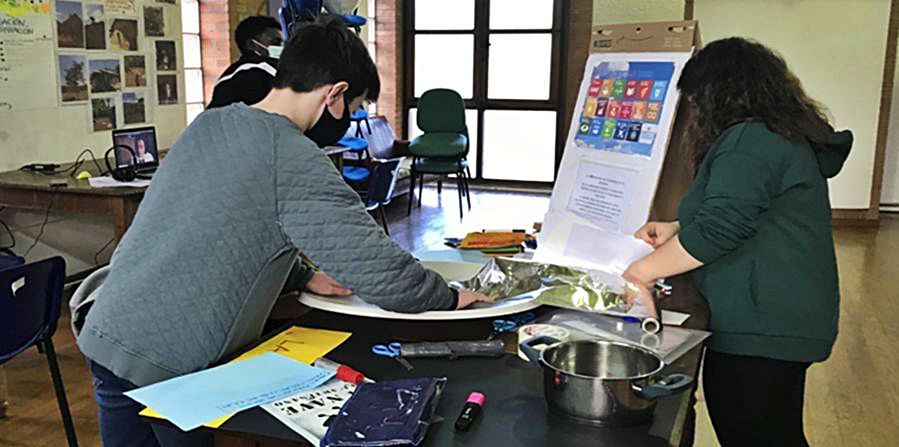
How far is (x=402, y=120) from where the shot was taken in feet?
28.1

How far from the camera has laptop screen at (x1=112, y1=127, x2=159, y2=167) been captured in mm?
3938

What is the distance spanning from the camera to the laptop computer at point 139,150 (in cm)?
393

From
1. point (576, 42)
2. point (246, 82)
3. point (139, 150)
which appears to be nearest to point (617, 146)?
point (246, 82)

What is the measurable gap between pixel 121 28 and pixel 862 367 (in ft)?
13.6

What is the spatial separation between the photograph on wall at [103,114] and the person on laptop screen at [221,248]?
3.45 m

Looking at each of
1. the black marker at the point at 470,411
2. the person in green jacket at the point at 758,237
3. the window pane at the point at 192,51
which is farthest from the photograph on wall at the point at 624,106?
the window pane at the point at 192,51

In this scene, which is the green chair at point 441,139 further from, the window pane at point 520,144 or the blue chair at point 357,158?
the window pane at point 520,144

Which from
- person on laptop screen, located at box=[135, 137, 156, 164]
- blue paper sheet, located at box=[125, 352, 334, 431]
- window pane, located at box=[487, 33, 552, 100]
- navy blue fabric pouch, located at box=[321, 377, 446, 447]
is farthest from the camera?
window pane, located at box=[487, 33, 552, 100]

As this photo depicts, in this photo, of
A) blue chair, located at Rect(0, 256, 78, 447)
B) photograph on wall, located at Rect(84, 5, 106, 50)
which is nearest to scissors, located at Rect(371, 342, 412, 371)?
blue chair, located at Rect(0, 256, 78, 447)

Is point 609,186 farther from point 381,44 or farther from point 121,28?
point 381,44

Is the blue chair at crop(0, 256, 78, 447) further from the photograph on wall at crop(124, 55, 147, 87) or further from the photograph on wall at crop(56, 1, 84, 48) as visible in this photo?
the photograph on wall at crop(124, 55, 147, 87)

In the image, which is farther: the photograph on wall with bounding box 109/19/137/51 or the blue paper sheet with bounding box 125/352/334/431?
the photograph on wall with bounding box 109/19/137/51

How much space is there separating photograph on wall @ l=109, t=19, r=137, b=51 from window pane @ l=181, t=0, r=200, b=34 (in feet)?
2.79

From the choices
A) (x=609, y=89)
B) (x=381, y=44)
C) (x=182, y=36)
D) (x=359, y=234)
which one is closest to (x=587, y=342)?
(x=359, y=234)
